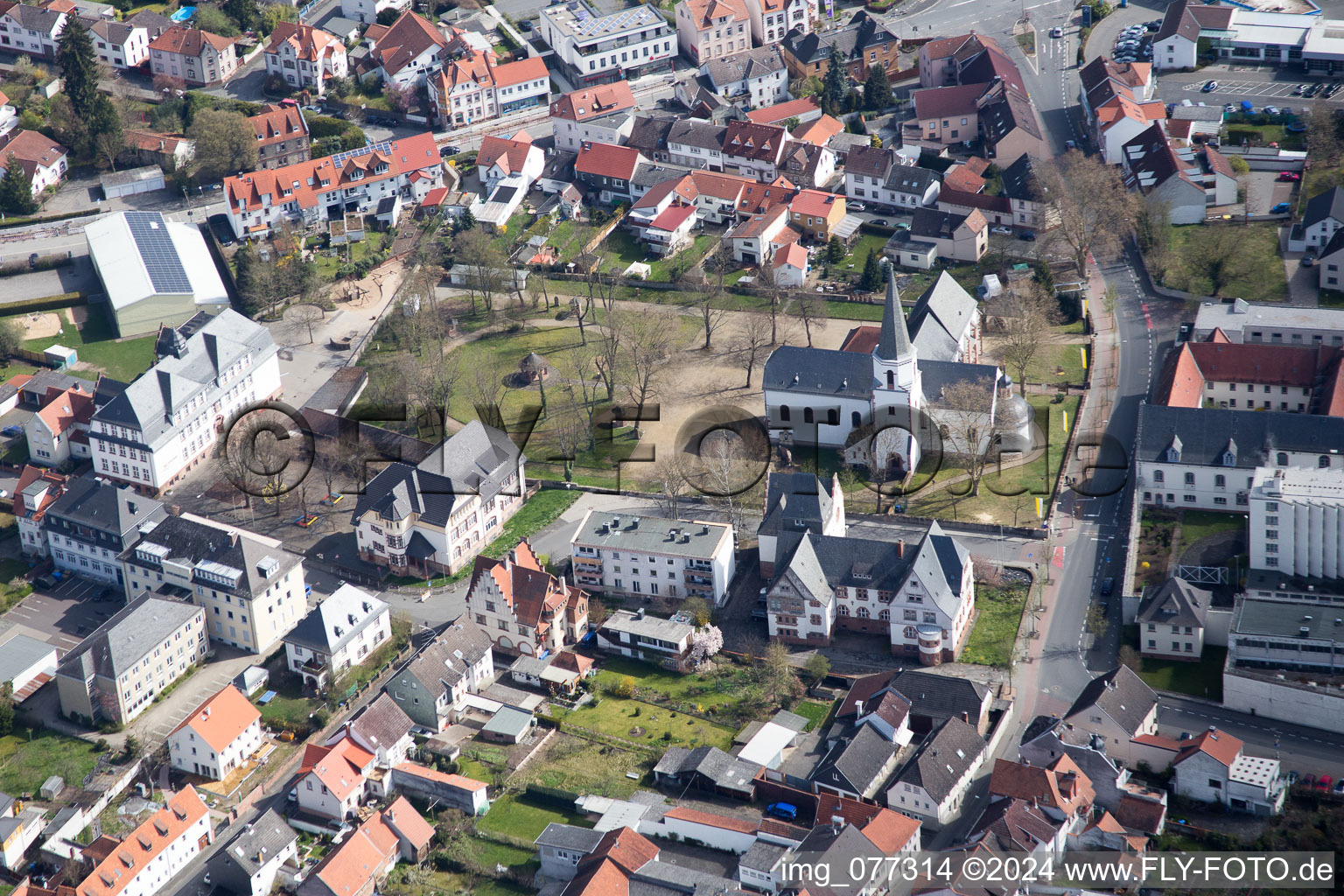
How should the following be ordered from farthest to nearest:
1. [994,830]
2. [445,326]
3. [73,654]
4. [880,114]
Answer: [880,114] → [445,326] → [73,654] → [994,830]

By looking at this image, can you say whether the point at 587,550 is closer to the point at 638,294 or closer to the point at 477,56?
the point at 638,294

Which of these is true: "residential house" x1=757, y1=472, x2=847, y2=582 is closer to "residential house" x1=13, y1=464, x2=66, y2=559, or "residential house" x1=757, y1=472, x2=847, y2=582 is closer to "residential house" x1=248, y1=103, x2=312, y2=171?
"residential house" x1=13, y1=464, x2=66, y2=559

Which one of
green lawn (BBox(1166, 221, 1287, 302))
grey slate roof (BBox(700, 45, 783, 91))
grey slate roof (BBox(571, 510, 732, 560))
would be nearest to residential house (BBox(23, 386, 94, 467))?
Result: grey slate roof (BBox(571, 510, 732, 560))

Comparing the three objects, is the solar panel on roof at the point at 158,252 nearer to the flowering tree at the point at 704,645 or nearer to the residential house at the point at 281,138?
the residential house at the point at 281,138

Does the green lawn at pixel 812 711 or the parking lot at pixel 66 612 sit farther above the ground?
the parking lot at pixel 66 612

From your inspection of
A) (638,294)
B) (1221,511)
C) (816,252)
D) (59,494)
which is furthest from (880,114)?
(59,494)

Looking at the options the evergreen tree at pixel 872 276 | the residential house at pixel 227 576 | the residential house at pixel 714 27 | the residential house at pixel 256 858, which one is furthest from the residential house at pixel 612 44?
the residential house at pixel 256 858

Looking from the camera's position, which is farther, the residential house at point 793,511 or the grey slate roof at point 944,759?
the residential house at point 793,511
